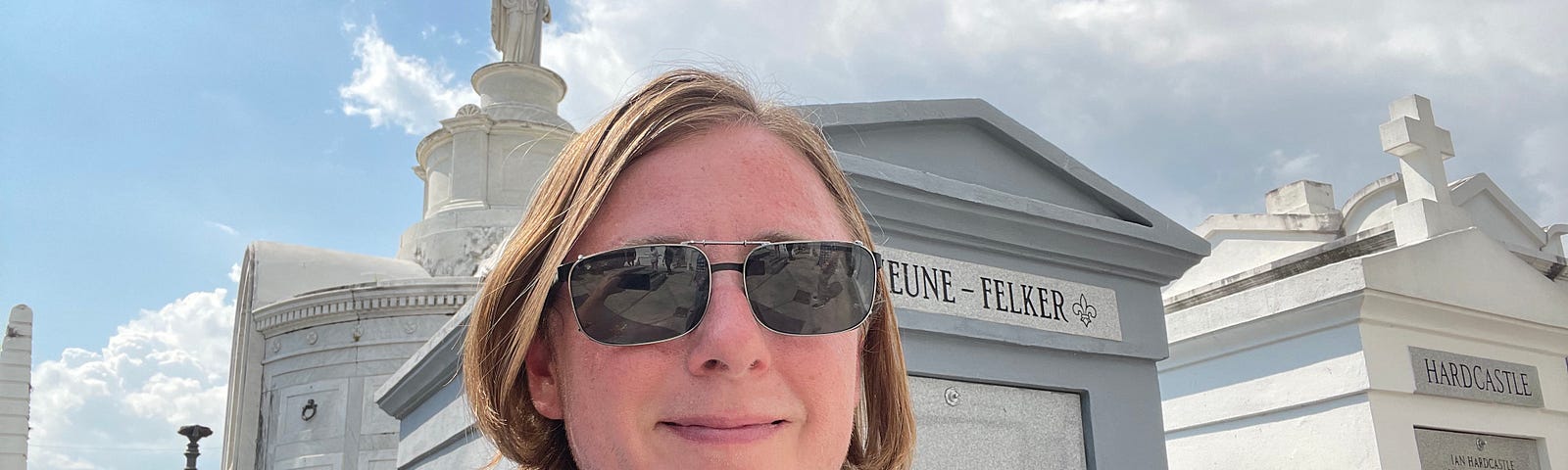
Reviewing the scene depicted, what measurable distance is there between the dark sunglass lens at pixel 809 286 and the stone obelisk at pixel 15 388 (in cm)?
775

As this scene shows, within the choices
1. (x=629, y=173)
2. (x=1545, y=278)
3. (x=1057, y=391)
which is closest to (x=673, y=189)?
(x=629, y=173)

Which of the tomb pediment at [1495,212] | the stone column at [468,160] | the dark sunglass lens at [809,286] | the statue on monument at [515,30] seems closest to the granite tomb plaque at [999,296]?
the dark sunglass lens at [809,286]

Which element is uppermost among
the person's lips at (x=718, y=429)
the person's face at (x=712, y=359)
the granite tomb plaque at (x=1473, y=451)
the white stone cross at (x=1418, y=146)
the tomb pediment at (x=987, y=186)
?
the white stone cross at (x=1418, y=146)

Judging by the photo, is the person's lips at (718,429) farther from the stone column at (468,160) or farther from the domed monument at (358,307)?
the stone column at (468,160)

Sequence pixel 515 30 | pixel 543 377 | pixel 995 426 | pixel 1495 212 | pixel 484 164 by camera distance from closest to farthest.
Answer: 1. pixel 543 377
2. pixel 995 426
3. pixel 1495 212
4. pixel 484 164
5. pixel 515 30

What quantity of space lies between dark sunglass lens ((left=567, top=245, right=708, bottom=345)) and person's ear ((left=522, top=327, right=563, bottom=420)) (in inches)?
6.7

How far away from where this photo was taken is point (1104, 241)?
4.11 m

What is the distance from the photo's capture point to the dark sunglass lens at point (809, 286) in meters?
1.49

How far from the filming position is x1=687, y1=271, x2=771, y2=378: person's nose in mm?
1407

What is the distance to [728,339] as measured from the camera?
141cm

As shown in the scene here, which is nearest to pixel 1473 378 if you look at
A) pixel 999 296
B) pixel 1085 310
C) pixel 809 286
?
pixel 1085 310

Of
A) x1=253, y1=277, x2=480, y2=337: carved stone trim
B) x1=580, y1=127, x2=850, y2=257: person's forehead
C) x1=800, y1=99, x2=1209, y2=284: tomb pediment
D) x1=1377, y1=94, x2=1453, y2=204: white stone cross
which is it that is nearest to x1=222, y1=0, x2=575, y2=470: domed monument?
x1=253, y1=277, x2=480, y2=337: carved stone trim

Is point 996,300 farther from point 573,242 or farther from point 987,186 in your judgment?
point 573,242

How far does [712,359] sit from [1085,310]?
9.72 feet
